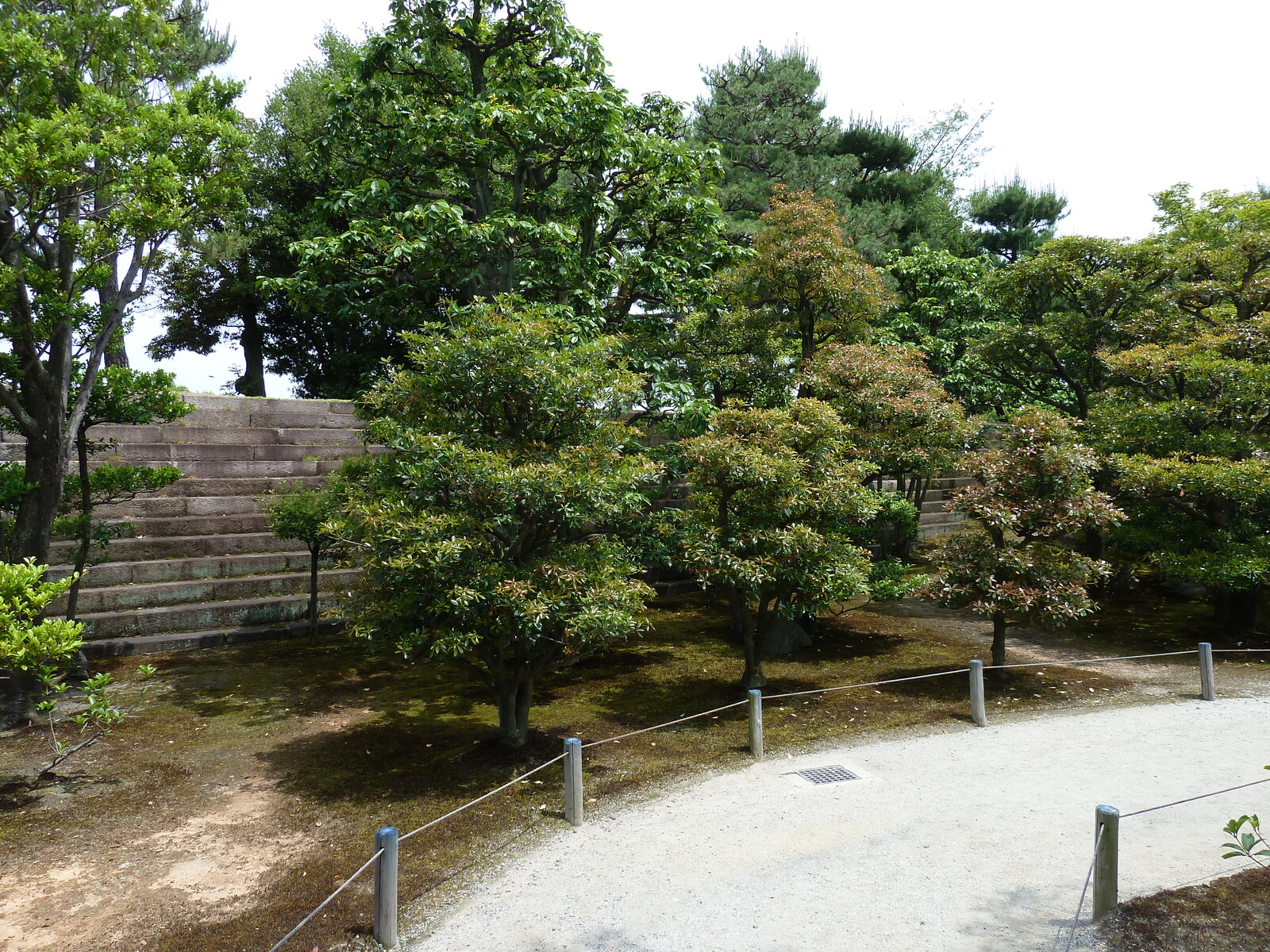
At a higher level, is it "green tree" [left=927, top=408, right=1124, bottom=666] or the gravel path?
"green tree" [left=927, top=408, right=1124, bottom=666]

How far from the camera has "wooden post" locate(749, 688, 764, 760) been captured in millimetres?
8055

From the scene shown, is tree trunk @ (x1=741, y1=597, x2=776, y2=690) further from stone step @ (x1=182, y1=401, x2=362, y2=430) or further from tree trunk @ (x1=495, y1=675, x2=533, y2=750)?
stone step @ (x1=182, y1=401, x2=362, y2=430)

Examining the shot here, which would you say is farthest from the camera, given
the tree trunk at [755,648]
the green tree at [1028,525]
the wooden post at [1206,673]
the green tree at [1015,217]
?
the green tree at [1015,217]

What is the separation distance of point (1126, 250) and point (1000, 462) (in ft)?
23.1

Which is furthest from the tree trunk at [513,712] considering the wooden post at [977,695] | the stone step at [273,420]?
the stone step at [273,420]

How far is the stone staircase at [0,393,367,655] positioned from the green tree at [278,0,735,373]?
4.54 meters

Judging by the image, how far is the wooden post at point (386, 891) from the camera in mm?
4742

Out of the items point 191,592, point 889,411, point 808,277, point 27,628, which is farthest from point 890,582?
point 191,592

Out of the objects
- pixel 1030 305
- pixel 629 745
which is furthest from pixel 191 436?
pixel 1030 305

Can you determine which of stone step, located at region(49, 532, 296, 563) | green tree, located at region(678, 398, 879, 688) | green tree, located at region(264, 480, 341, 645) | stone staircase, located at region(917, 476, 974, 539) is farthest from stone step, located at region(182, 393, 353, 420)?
stone staircase, located at region(917, 476, 974, 539)

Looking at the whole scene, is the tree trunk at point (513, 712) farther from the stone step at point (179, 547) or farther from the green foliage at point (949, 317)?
the green foliage at point (949, 317)

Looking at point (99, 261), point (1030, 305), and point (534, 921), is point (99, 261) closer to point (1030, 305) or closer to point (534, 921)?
point (534, 921)

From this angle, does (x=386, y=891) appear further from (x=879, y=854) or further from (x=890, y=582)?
(x=890, y=582)

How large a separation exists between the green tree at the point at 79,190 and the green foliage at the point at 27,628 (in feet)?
10.5
